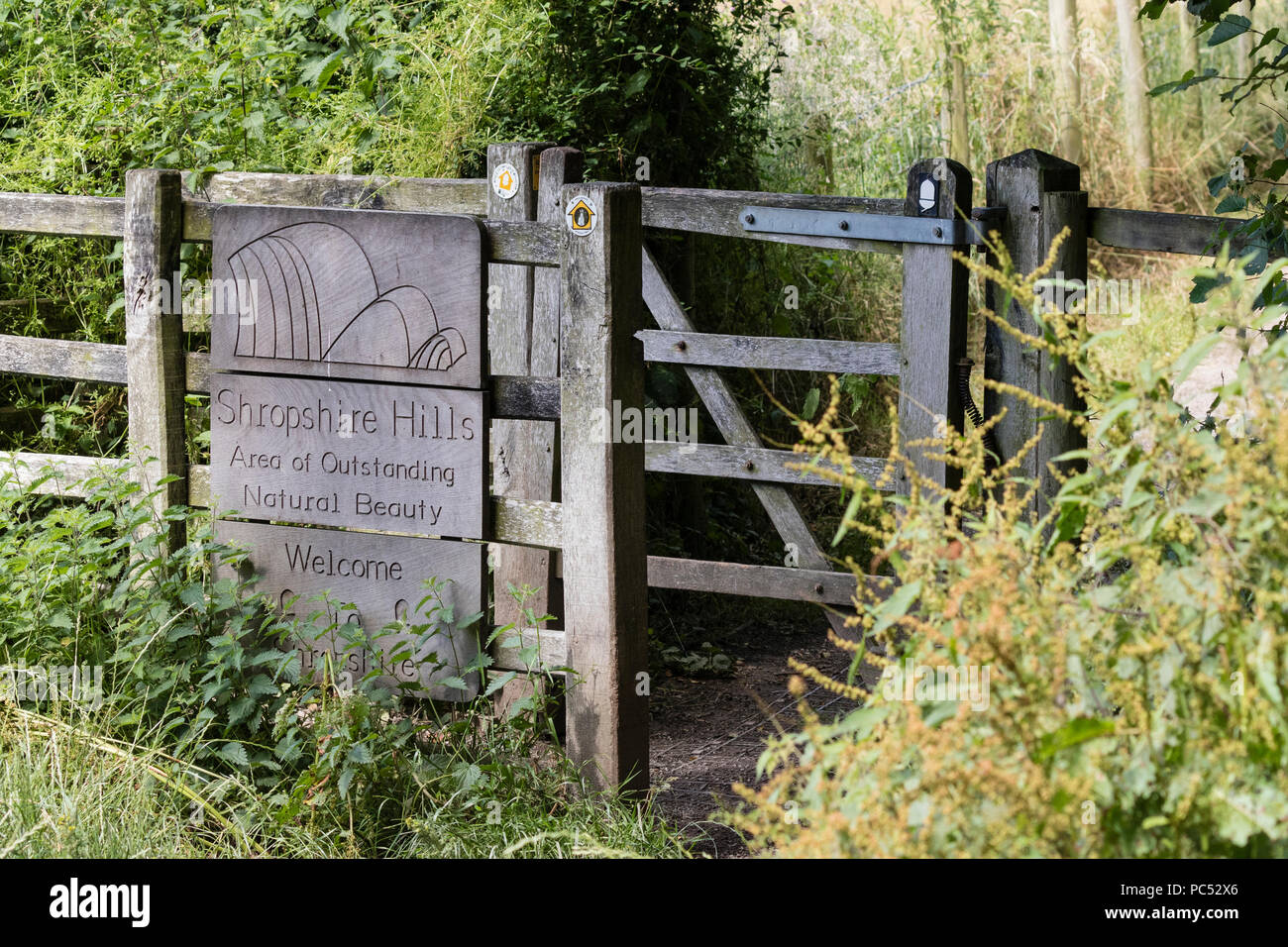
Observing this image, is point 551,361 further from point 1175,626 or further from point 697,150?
point 1175,626

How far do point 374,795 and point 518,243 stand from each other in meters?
1.60

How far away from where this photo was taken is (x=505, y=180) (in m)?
4.56

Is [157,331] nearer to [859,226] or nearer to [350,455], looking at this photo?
[350,455]

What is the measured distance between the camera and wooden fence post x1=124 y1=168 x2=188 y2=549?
14.1 feet

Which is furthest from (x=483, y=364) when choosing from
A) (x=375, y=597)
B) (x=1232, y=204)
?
(x=1232, y=204)

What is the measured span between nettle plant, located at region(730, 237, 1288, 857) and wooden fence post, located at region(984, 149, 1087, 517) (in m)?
2.36

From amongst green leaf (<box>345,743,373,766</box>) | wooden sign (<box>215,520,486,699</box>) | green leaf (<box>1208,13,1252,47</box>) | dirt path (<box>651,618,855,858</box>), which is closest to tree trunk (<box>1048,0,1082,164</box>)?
dirt path (<box>651,618,855,858</box>)

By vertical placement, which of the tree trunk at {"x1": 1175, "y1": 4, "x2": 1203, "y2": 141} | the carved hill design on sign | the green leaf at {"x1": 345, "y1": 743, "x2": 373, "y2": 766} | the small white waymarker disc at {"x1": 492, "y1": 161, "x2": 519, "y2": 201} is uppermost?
the tree trunk at {"x1": 1175, "y1": 4, "x2": 1203, "y2": 141}

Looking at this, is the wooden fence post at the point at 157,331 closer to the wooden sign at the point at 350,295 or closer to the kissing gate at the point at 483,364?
the kissing gate at the point at 483,364

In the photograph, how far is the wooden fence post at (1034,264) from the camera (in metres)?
4.27

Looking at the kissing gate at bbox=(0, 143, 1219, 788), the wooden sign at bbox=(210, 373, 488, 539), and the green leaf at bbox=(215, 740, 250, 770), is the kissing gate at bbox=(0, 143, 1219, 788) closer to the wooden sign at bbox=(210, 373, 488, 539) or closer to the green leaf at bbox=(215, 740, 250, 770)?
the wooden sign at bbox=(210, 373, 488, 539)

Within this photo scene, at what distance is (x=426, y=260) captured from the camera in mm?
3918

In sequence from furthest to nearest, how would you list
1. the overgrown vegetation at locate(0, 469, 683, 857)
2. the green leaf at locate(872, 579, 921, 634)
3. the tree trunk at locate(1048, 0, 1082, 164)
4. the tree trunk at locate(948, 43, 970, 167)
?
the tree trunk at locate(1048, 0, 1082, 164), the tree trunk at locate(948, 43, 970, 167), the overgrown vegetation at locate(0, 469, 683, 857), the green leaf at locate(872, 579, 921, 634)

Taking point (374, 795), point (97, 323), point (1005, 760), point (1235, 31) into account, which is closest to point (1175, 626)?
point (1005, 760)
